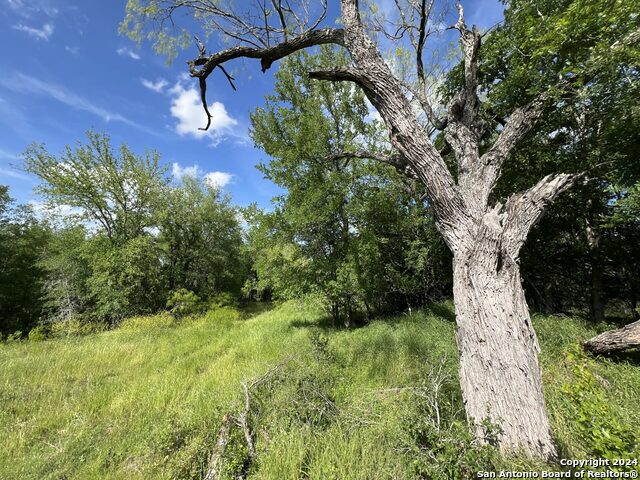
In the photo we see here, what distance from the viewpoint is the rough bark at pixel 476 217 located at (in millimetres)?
1943

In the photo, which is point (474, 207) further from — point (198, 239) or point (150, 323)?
point (198, 239)

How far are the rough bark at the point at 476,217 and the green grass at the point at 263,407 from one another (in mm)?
393

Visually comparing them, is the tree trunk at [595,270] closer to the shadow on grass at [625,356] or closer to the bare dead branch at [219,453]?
the shadow on grass at [625,356]

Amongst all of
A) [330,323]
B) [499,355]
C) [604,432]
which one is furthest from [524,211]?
[330,323]

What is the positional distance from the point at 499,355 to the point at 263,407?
8.79 ft

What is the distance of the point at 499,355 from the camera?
2.03 meters

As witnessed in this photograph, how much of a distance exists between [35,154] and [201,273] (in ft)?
35.3

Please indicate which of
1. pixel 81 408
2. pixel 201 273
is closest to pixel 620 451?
pixel 81 408

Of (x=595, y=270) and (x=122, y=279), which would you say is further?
(x=122, y=279)

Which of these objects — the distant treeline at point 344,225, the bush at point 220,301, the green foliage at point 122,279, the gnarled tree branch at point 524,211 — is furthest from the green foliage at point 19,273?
the gnarled tree branch at point 524,211

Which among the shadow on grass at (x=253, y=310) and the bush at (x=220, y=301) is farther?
the shadow on grass at (x=253, y=310)

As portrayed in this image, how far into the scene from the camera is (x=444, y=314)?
7.30m

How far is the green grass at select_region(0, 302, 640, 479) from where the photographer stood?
2266mm

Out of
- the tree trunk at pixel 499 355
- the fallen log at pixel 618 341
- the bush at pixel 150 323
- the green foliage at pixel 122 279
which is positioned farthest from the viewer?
the green foliage at pixel 122 279
